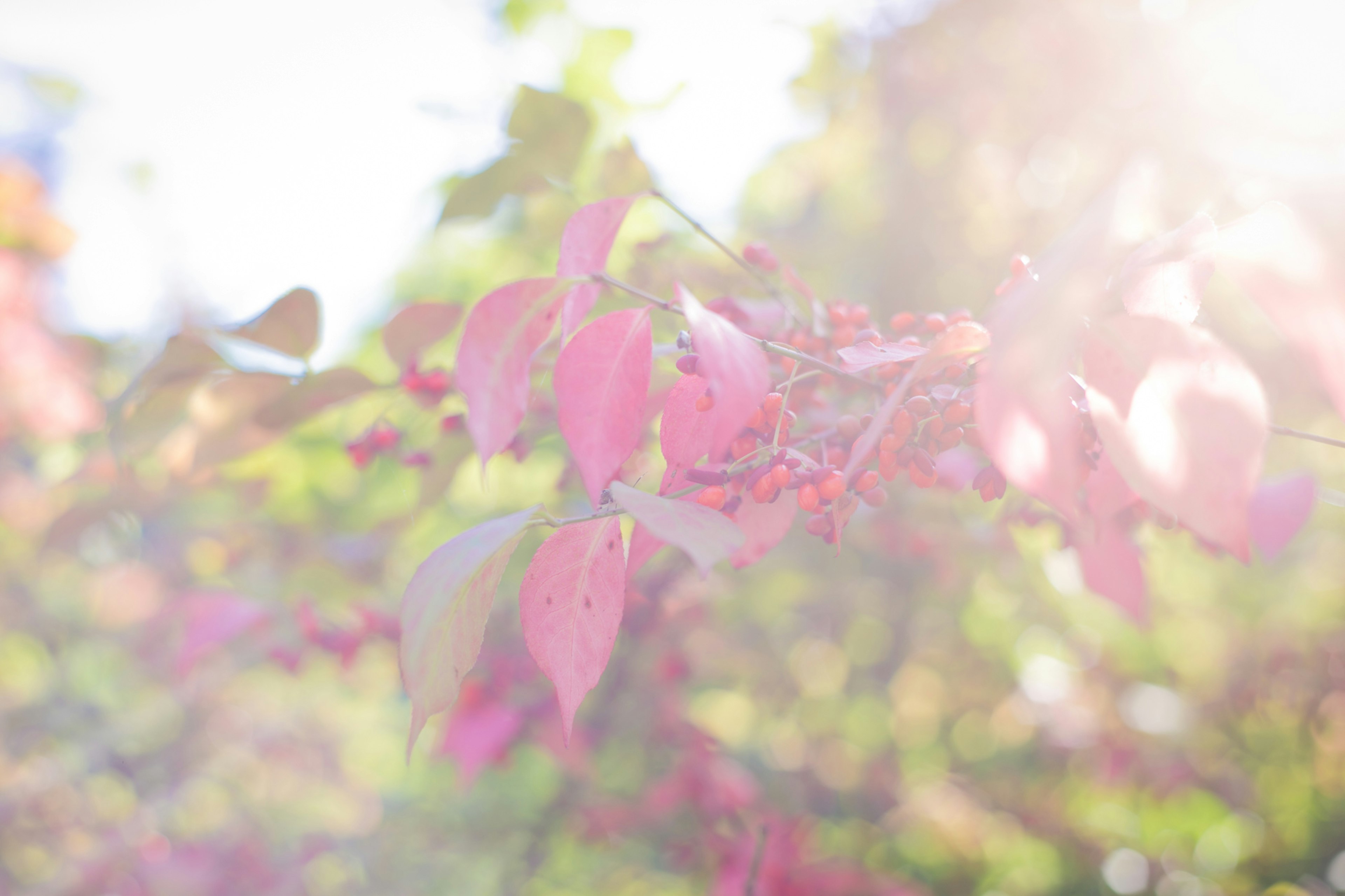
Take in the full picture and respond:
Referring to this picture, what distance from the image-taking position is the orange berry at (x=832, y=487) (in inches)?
22.8

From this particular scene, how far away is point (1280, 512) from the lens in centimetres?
84

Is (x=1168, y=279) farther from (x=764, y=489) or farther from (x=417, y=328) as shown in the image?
(x=417, y=328)

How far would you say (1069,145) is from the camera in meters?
2.49

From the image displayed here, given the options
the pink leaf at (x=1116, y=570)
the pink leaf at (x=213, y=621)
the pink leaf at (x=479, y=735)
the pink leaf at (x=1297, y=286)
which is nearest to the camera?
the pink leaf at (x=1297, y=286)

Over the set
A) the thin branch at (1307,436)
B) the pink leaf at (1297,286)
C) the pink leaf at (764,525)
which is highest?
the pink leaf at (1297,286)

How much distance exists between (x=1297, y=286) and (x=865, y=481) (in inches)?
11.7

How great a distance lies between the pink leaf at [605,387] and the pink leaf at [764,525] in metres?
0.15

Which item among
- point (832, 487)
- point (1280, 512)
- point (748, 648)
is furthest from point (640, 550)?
point (748, 648)

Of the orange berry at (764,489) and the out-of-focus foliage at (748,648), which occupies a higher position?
the orange berry at (764,489)

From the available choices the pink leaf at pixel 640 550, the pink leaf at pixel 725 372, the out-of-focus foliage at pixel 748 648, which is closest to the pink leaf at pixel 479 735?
the out-of-focus foliage at pixel 748 648

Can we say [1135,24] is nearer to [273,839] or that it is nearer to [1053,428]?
[1053,428]

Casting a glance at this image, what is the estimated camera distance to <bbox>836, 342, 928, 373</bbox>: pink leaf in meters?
0.56

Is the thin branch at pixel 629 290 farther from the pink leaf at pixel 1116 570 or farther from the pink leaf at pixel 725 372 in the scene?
the pink leaf at pixel 1116 570

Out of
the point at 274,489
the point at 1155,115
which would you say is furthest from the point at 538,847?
the point at 1155,115
